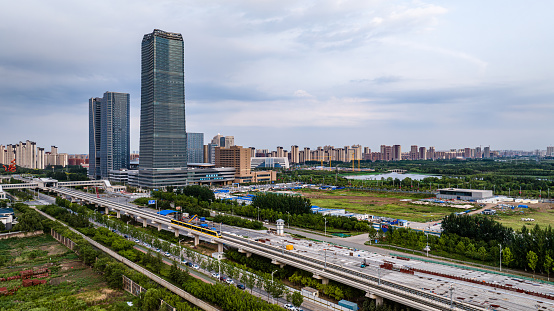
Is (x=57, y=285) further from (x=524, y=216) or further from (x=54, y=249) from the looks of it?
(x=524, y=216)

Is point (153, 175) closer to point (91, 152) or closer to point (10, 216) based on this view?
point (10, 216)

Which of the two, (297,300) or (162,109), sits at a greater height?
(162,109)

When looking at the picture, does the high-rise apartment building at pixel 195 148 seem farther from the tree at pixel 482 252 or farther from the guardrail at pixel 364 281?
the tree at pixel 482 252

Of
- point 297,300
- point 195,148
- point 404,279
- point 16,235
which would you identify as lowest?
point 16,235

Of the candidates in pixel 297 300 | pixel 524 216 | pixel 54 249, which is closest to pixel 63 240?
pixel 54 249

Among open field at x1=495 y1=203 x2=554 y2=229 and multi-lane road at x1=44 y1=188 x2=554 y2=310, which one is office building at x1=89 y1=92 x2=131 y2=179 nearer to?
multi-lane road at x1=44 y1=188 x2=554 y2=310

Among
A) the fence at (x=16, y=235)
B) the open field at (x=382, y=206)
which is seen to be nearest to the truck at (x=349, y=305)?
the open field at (x=382, y=206)

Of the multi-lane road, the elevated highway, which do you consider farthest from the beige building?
the multi-lane road
